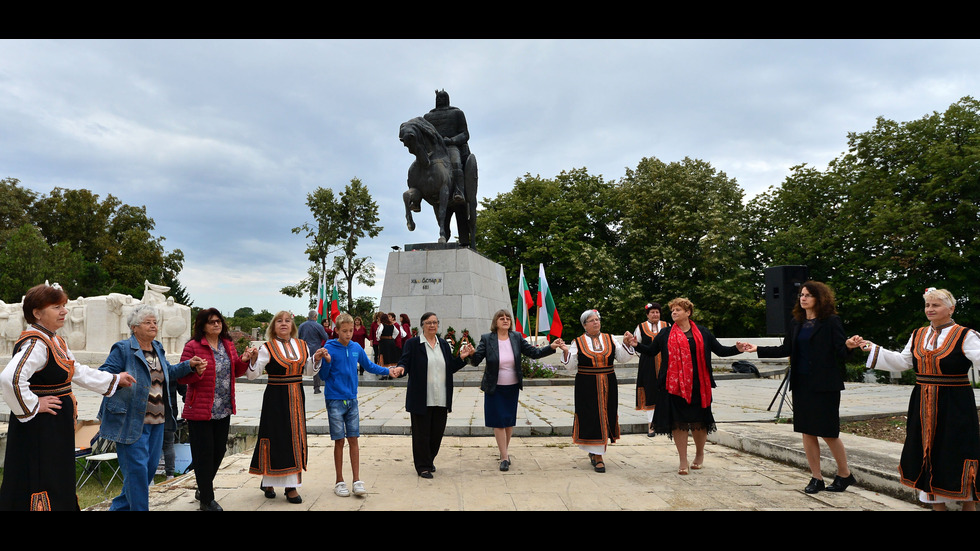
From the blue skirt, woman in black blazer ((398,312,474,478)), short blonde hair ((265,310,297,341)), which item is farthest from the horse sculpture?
short blonde hair ((265,310,297,341))

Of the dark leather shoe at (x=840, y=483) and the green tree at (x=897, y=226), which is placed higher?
the green tree at (x=897, y=226)

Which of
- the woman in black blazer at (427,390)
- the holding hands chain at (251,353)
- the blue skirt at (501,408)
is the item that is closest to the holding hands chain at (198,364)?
the holding hands chain at (251,353)

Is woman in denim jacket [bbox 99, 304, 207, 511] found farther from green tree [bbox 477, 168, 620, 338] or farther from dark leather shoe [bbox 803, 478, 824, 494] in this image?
green tree [bbox 477, 168, 620, 338]

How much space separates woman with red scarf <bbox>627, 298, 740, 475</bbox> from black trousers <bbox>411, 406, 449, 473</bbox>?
222 centimetres

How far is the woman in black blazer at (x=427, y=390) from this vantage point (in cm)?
543

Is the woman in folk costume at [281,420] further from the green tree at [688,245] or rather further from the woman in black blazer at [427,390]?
the green tree at [688,245]

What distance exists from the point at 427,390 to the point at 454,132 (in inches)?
435

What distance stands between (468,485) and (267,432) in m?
1.85

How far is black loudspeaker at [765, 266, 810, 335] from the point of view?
7809 mm

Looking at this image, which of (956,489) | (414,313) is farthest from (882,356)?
(414,313)

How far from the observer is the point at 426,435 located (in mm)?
5484

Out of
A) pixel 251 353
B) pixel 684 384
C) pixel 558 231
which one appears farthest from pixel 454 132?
pixel 558 231

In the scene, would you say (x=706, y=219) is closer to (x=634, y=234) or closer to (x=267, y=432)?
(x=634, y=234)

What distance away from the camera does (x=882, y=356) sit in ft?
14.1
